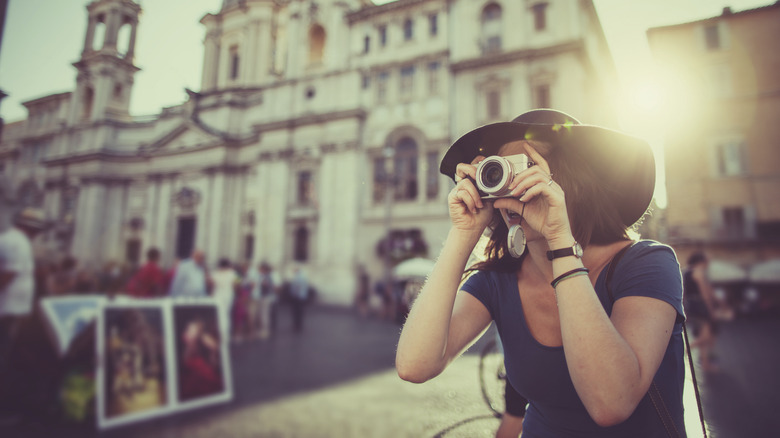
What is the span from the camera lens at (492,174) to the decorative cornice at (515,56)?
66.7ft

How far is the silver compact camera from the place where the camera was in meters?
1.07

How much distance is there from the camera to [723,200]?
559 inches

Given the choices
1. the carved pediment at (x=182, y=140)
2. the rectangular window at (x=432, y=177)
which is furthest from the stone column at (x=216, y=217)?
the rectangular window at (x=432, y=177)

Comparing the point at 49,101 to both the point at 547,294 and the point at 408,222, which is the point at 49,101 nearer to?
the point at 547,294

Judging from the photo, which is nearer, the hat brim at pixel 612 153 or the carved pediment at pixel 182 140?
the hat brim at pixel 612 153

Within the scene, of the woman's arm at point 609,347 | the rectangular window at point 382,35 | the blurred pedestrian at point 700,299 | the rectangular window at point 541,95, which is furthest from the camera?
the rectangular window at point 382,35

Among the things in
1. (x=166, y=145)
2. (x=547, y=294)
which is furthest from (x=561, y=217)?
(x=166, y=145)

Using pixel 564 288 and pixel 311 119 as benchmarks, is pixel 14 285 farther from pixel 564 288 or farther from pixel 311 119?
pixel 311 119

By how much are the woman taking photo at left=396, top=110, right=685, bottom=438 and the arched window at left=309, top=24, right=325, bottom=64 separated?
26.7 m

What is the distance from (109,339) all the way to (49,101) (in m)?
2.48

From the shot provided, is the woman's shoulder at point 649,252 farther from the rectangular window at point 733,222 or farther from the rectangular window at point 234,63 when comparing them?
the rectangular window at point 234,63

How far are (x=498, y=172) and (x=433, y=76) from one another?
21.9 meters

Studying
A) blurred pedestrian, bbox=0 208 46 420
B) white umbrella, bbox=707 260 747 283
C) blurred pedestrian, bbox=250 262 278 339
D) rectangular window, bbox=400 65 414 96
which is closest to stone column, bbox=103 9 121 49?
blurred pedestrian, bbox=0 208 46 420

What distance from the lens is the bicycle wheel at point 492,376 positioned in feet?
7.66
